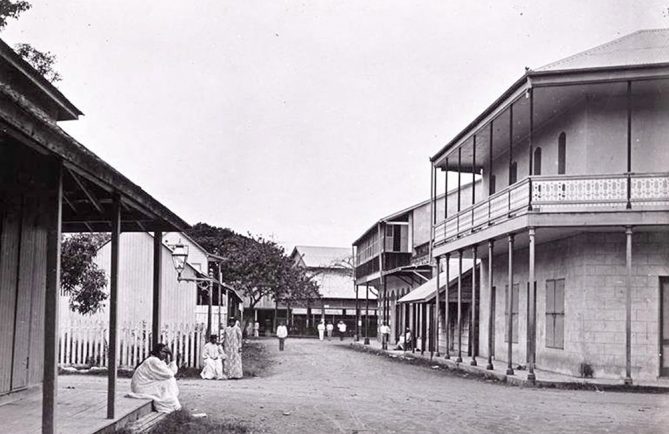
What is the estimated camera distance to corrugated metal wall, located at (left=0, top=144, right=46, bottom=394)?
11.6m

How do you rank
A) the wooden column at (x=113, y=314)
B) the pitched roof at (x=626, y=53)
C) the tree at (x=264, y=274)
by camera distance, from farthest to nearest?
the tree at (x=264, y=274) → the pitched roof at (x=626, y=53) → the wooden column at (x=113, y=314)

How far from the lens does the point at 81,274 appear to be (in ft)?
74.1

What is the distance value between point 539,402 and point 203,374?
27.2ft

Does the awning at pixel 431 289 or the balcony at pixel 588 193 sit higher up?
the balcony at pixel 588 193

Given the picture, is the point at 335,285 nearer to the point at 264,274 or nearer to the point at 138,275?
the point at 264,274

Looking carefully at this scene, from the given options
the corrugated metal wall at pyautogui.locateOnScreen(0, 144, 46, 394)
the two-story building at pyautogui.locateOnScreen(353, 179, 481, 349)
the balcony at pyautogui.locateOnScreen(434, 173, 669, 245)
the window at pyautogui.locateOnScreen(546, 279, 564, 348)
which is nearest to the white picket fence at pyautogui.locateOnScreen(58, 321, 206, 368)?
the corrugated metal wall at pyautogui.locateOnScreen(0, 144, 46, 394)

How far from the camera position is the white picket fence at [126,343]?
1994 centimetres

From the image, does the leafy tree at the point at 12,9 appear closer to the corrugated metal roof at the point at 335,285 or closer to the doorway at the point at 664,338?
the doorway at the point at 664,338

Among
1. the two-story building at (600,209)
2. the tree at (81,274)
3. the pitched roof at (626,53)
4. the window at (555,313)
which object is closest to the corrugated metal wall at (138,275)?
the tree at (81,274)

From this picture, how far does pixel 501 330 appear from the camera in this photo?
87.4 ft

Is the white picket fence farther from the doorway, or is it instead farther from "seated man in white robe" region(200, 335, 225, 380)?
the doorway

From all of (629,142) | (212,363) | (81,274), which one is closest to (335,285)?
(81,274)

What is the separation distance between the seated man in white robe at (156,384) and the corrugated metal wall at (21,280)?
1.82 metres

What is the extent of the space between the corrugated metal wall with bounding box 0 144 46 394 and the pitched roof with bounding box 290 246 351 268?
59.5 meters
